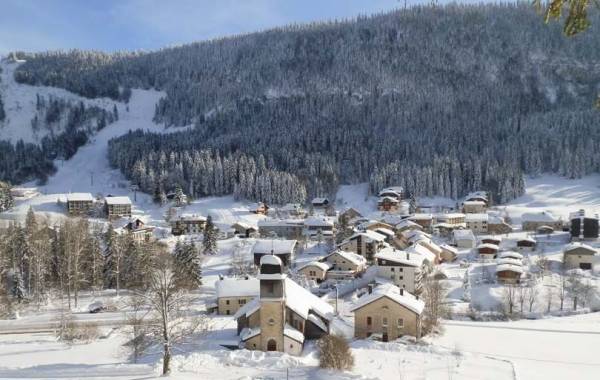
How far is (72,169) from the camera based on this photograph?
176m

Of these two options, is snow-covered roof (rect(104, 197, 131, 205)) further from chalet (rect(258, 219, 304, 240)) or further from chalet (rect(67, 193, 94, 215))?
chalet (rect(258, 219, 304, 240))

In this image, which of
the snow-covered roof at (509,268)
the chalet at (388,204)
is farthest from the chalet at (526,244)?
the chalet at (388,204)

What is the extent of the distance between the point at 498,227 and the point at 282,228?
4094 centimetres

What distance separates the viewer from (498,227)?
328 ft

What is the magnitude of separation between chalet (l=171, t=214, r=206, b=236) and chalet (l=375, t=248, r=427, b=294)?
48.7 meters

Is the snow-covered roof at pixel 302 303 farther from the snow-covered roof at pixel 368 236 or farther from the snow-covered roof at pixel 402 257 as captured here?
the snow-covered roof at pixel 368 236

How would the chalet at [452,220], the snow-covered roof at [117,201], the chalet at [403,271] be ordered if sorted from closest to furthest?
the chalet at [403,271], the chalet at [452,220], the snow-covered roof at [117,201]

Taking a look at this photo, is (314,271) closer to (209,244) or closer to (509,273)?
(209,244)

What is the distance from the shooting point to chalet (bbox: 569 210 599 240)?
88.8 meters

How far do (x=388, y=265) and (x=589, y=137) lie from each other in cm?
12693

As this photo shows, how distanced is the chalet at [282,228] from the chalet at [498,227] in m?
35.9

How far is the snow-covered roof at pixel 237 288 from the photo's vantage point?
161 feet

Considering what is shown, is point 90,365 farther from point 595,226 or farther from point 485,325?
point 595,226

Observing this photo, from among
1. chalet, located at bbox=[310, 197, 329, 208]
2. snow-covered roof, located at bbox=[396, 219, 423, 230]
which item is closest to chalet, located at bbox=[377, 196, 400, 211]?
chalet, located at bbox=[310, 197, 329, 208]
